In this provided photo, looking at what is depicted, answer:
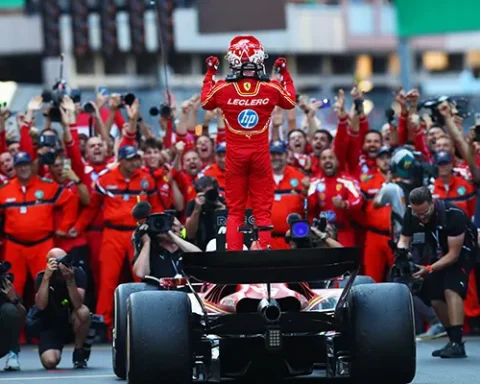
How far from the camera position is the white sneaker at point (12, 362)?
15.2 meters

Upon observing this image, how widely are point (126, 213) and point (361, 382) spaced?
6.35 meters

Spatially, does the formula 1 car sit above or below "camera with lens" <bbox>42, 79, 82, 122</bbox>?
below

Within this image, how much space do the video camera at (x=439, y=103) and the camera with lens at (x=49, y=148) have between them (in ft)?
12.3

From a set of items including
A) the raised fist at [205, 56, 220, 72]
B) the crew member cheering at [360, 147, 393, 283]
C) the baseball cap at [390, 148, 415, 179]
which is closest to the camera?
the raised fist at [205, 56, 220, 72]

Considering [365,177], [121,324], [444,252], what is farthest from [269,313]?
[365,177]

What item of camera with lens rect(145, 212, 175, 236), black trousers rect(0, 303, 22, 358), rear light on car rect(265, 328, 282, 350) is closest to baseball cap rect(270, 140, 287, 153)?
black trousers rect(0, 303, 22, 358)

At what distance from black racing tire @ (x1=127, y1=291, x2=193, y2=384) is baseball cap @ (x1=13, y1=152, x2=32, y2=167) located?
6179 mm

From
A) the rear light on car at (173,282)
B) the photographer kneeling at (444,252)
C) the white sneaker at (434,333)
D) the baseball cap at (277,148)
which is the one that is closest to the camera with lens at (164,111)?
the baseball cap at (277,148)

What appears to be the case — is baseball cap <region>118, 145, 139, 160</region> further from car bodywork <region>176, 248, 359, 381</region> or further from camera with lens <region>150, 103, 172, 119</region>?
car bodywork <region>176, 248, 359, 381</region>

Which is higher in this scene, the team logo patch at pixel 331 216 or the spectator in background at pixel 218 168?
the spectator in background at pixel 218 168

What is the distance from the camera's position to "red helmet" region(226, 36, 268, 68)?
44.9 ft

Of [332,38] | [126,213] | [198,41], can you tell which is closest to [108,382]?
[126,213]

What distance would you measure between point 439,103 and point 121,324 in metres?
5.81

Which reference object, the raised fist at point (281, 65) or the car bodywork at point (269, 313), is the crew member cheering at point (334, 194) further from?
the car bodywork at point (269, 313)
